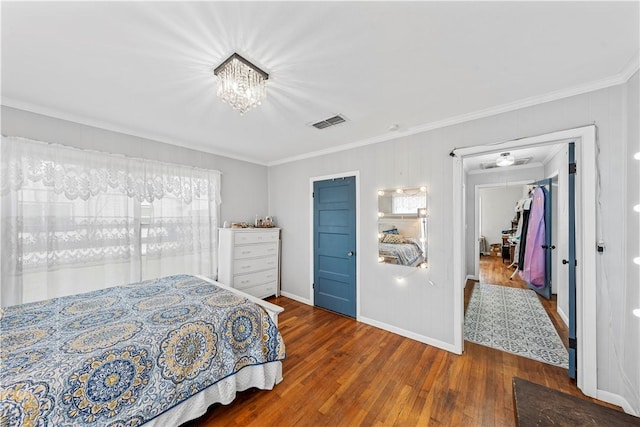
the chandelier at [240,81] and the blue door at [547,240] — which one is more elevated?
the chandelier at [240,81]

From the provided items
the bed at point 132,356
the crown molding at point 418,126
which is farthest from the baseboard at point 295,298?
the crown molding at point 418,126

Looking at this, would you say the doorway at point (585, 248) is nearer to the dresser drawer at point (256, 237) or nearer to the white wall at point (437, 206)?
the white wall at point (437, 206)

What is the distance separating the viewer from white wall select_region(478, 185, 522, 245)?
6.50m

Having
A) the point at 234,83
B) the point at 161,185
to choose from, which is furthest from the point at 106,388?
the point at 161,185

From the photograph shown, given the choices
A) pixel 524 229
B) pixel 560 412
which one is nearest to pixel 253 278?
pixel 560 412

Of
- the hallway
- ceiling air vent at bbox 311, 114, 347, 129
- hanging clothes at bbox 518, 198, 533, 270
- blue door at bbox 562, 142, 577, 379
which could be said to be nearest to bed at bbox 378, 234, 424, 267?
blue door at bbox 562, 142, 577, 379

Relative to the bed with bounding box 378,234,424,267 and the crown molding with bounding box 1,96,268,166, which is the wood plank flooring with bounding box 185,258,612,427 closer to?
the bed with bounding box 378,234,424,267

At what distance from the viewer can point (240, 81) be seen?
166 cm

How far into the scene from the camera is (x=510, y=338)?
8.87 ft

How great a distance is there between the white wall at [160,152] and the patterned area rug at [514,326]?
148 inches

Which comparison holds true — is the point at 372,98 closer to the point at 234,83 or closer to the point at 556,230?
the point at 234,83

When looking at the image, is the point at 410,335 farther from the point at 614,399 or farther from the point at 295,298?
the point at 295,298

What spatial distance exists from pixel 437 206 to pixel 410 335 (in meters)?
1.57

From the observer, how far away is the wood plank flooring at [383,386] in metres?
1.68
